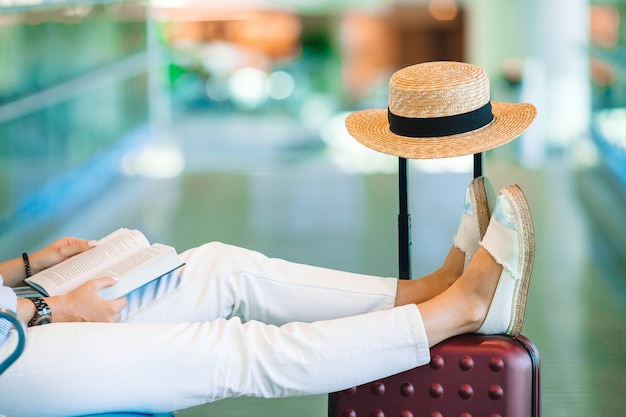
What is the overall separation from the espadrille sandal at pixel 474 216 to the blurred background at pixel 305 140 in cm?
72

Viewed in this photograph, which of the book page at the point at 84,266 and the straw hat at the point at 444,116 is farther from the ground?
the straw hat at the point at 444,116

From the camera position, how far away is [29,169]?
193 inches

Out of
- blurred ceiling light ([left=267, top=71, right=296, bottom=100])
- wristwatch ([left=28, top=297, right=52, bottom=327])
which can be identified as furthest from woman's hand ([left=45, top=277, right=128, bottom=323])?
blurred ceiling light ([left=267, top=71, right=296, bottom=100])

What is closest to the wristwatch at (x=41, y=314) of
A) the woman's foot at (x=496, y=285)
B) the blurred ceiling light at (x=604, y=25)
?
the woman's foot at (x=496, y=285)

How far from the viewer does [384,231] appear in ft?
15.1

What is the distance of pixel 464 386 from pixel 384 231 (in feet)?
9.56

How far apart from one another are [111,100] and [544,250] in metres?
3.97

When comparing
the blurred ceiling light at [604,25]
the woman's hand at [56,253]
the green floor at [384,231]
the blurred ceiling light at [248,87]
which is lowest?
the green floor at [384,231]

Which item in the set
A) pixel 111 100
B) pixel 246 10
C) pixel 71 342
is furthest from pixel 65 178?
pixel 246 10

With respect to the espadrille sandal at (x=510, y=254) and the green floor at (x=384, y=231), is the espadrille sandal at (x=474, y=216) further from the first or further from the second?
the green floor at (x=384, y=231)

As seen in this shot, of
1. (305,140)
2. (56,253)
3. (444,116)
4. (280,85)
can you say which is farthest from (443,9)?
(56,253)

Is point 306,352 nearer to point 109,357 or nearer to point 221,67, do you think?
point 109,357

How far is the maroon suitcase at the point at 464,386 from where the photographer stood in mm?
1697

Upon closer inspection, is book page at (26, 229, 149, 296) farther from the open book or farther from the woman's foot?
the woman's foot
